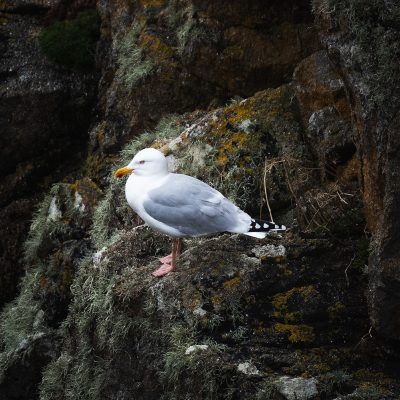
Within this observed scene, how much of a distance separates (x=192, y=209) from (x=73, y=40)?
13.4ft

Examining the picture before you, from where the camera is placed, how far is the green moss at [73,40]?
854cm

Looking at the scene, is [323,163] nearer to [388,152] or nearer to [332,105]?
[332,105]

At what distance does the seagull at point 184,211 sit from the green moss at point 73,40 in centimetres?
352

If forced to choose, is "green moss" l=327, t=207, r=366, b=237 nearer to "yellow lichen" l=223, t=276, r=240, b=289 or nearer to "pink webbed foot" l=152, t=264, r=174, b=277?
"yellow lichen" l=223, t=276, r=240, b=289

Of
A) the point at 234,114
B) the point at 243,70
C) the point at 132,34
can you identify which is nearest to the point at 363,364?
the point at 234,114

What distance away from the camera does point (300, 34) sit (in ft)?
23.5

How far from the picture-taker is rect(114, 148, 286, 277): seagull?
5.11 metres

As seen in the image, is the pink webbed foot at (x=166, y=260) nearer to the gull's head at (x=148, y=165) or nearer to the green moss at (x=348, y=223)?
the gull's head at (x=148, y=165)

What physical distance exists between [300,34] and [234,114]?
1.15 m

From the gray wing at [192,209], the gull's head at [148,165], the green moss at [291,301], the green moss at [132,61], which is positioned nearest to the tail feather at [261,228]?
the gray wing at [192,209]

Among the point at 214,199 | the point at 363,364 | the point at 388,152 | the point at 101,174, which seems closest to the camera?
the point at 388,152

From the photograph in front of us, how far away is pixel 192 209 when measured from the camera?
17.0 feet

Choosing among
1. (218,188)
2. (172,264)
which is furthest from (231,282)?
(218,188)

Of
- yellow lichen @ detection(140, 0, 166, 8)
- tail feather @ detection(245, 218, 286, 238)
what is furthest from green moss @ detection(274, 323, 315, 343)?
yellow lichen @ detection(140, 0, 166, 8)
